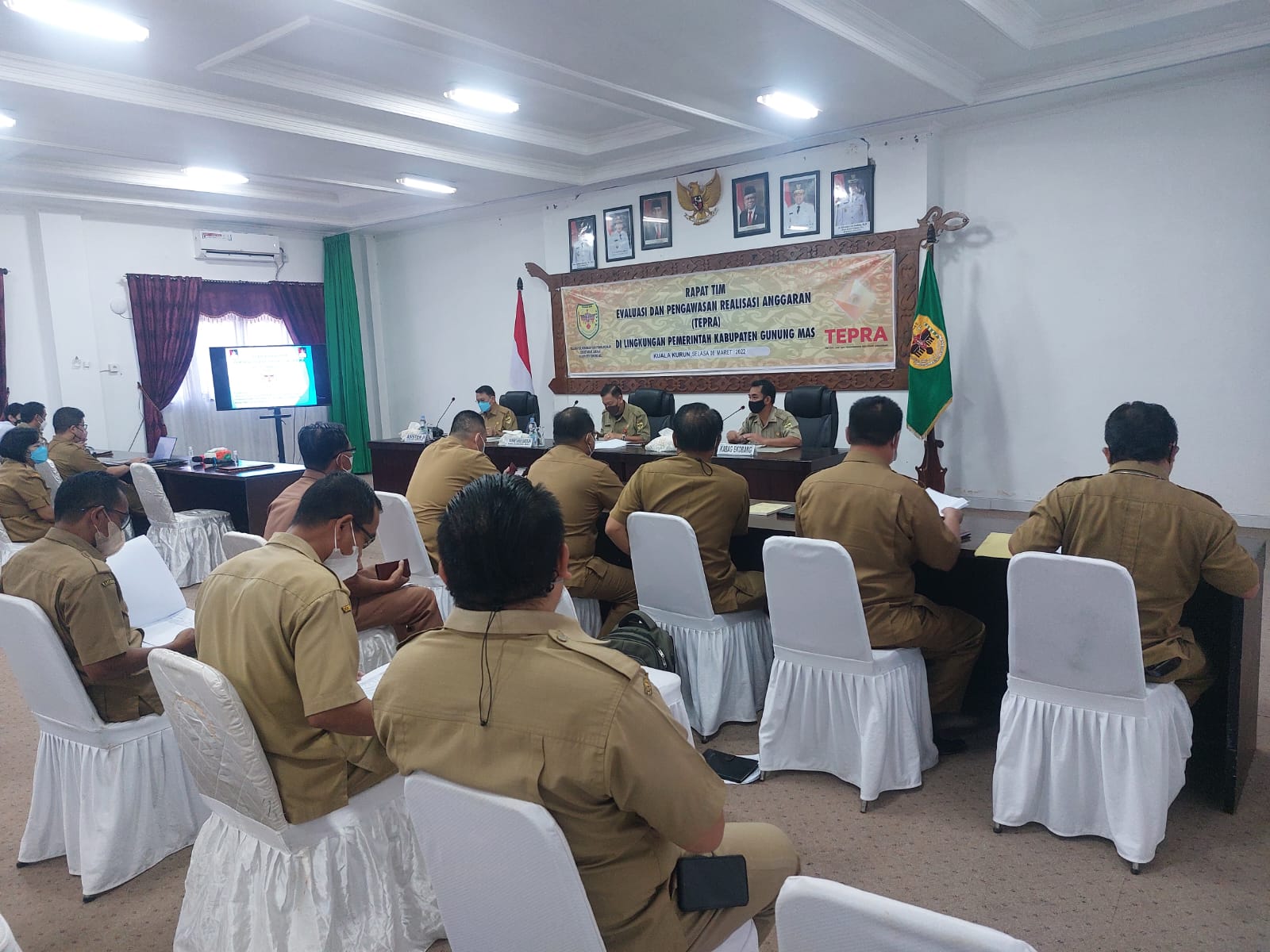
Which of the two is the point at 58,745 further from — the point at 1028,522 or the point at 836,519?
the point at 1028,522

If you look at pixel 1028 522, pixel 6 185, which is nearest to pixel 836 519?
pixel 1028 522

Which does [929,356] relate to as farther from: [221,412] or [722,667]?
[221,412]

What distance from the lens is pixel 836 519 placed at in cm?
254

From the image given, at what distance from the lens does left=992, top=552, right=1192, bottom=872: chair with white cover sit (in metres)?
2.04

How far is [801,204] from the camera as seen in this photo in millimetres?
6383

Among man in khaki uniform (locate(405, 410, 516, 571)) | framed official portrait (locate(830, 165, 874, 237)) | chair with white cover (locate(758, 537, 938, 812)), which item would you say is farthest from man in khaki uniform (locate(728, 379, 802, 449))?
chair with white cover (locate(758, 537, 938, 812))

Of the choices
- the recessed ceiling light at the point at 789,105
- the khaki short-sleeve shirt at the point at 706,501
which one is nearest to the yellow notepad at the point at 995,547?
the khaki short-sleeve shirt at the point at 706,501

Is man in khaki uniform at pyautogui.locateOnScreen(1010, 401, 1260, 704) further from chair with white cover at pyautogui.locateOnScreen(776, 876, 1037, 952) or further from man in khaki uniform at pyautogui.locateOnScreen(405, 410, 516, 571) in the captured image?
man in khaki uniform at pyautogui.locateOnScreen(405, 410, 516, 571)

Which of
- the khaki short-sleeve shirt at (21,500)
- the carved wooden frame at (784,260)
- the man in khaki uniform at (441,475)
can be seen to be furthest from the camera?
the carved wooden frame at (784,260)

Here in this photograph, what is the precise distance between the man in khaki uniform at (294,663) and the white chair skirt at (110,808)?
0.84m

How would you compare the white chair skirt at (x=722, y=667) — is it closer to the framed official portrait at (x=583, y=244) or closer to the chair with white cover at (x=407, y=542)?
the chair with white cover at (x=407, y=542)

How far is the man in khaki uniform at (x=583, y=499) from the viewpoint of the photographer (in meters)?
3.24

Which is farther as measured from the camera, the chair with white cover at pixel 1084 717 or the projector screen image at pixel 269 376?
the projector screen image at pixel 269 376

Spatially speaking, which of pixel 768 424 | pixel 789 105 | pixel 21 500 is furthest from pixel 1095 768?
pixel 21 500
